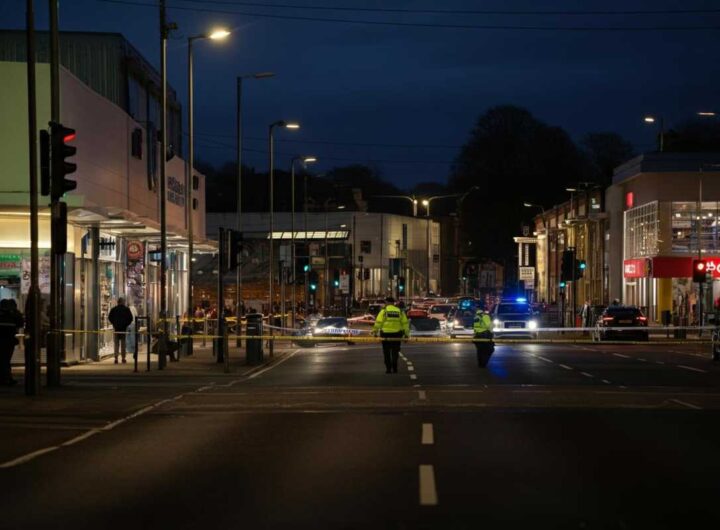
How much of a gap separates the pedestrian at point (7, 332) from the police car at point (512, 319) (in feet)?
96.2

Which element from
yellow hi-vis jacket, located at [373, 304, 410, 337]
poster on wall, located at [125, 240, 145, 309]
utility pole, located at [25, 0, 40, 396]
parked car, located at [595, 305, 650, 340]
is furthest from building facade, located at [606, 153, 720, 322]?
utility pole, located at [25, 0, 40, 396]

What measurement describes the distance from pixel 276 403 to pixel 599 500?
1098 centimetres

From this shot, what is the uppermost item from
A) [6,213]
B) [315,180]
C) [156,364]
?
[315,180]

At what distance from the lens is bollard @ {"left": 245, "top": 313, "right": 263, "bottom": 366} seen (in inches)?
1385

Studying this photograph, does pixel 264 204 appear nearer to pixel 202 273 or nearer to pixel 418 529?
pixel 202 273

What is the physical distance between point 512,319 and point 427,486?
41772 millimetres

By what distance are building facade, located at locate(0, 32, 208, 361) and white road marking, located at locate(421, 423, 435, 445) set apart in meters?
15.1

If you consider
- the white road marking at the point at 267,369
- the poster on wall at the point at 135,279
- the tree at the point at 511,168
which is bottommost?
the white road marking at the point at 267,369

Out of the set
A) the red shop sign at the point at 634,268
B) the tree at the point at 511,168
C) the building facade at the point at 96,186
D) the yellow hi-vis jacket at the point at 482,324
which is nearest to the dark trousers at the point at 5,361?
the building facade at the point at 96,186

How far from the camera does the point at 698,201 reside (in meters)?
72.2

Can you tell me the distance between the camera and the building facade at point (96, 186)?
103 ft

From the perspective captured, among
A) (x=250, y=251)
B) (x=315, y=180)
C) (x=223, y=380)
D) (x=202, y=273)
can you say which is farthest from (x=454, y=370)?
(x=315, y=180)

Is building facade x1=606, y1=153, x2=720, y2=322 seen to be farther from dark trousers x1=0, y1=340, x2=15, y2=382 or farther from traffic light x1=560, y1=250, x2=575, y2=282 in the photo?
dark trousers x1=0, y1=340, x2=15, y2=382

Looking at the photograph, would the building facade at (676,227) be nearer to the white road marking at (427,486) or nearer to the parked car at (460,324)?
the parked car at (460,324)
